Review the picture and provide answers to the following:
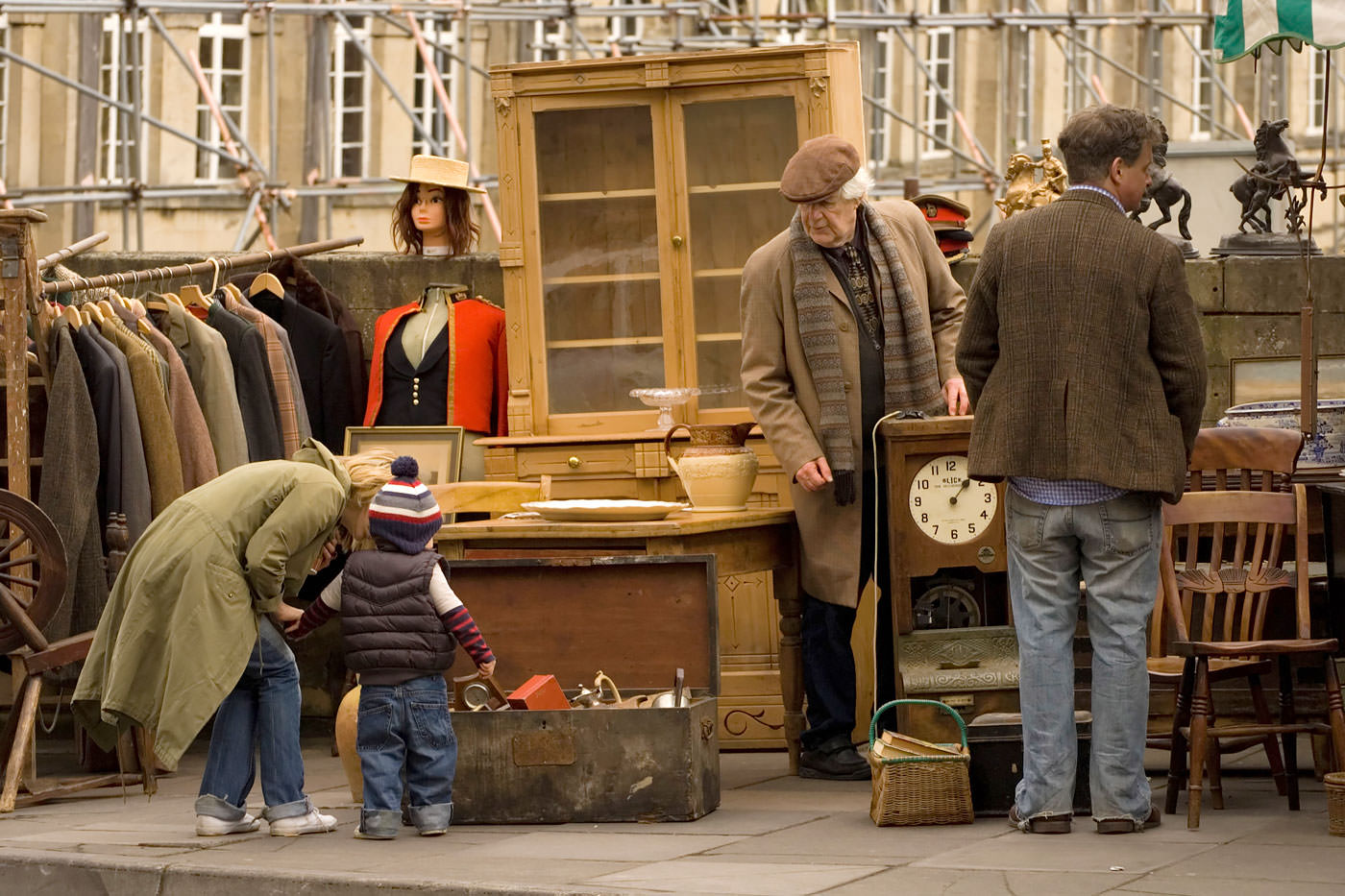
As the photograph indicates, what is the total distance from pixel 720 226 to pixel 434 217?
128 cm

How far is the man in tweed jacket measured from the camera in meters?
6.28

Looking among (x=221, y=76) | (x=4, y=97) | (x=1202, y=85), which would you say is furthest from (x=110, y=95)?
(x=1202, y=85)

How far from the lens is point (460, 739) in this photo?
6988 millimetres

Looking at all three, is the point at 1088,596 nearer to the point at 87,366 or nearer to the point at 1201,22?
the point at 87,366

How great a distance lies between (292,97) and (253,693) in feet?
55.7

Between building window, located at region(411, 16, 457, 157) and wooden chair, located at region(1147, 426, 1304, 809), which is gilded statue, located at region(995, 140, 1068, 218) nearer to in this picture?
wooden chair, located at region(1147, 426, 1304, 809)

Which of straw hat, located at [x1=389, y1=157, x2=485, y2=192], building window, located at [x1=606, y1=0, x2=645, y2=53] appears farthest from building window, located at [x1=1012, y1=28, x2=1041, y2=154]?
straw hat, located at [x1=389, y1=157, x2=485, y2=192]

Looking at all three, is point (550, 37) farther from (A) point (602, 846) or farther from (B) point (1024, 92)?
(A) point (602, 846)

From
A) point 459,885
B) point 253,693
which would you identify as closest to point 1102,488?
point 459,885

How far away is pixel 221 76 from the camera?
2311 cm

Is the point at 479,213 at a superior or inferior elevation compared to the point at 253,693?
superior

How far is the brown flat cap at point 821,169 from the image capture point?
751cm

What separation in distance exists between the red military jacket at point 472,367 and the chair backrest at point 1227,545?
115 inches

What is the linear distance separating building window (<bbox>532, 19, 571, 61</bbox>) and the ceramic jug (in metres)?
12.5
